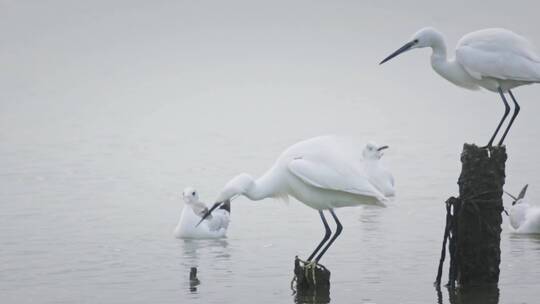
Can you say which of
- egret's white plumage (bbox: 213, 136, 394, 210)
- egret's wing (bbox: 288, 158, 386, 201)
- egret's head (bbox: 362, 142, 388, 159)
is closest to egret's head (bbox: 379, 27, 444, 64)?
egret's white plumage (bbox: 213, 136, 394, 210)

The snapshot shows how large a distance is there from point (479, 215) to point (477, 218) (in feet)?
0.19

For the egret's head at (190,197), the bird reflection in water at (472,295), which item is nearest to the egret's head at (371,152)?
the egret's head at (190,197)

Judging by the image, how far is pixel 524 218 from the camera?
624 inches

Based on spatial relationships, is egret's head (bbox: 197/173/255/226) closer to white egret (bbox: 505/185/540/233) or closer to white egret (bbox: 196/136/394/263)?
white egret (bbox: 196/136/394/263)

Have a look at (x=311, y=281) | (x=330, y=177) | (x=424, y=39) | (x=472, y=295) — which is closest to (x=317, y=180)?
(x=330, y=177)

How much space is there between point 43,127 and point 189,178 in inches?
674

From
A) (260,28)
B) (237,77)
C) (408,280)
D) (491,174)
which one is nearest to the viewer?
(491,174)

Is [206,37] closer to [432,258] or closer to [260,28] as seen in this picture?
[260,28]

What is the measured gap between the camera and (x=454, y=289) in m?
12.1

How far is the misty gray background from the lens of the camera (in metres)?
13.4

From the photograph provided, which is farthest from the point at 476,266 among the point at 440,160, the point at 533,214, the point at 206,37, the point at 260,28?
the point at 260,28

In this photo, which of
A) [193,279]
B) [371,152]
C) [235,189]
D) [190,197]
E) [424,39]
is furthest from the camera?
[371,152]

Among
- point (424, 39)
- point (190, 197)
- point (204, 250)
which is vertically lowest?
point (204, 250)

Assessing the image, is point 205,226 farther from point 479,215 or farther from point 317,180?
point 479,215
